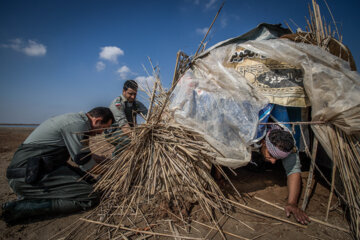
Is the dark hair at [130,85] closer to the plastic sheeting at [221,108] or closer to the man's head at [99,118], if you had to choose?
the man's head at [99,118]

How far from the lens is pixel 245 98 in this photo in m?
1.96

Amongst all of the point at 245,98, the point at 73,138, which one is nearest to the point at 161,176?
Result: the point at 73,138

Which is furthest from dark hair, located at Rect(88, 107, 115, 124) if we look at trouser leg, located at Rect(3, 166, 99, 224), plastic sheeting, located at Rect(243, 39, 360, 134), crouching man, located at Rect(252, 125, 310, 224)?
plastic sheeting, located at Rect(243, 39, 360, 134)

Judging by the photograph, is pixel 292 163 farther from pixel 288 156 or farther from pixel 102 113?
pixel 102 113

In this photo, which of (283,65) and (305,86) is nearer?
(305,86)

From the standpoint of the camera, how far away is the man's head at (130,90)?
3.79m

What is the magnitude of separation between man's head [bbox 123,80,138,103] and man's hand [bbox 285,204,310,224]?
3393 millimetres

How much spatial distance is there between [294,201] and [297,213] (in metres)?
0.17

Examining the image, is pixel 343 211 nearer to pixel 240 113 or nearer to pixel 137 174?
pixel 240 113

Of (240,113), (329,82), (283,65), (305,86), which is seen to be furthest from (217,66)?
(329,82)

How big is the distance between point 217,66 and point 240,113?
70cm

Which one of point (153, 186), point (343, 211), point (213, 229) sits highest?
point (153, 186)

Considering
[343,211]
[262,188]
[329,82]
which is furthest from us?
[262,188]

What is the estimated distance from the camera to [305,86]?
1.87m
